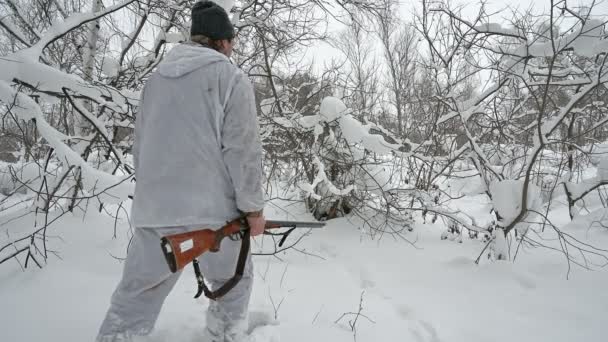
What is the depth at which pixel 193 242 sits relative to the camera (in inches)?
52.7

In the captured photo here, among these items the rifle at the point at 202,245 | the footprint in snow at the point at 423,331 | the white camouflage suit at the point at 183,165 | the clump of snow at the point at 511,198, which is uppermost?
the white camouflage suit at the point at 183,165

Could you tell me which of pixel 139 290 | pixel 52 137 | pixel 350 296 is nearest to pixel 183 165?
pixel 139 290

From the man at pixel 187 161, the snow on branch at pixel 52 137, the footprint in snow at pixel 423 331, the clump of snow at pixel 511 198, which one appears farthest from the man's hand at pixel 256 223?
the clump of snow at pixel 511 198

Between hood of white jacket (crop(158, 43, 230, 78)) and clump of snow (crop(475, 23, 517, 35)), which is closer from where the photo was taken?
hood of white jacket (crop(158, 43, 230, 78))

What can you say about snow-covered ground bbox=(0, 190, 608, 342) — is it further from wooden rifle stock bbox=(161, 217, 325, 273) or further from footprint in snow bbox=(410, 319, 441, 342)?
wooden rifle stock bbox=(161, 217, 325, 273)

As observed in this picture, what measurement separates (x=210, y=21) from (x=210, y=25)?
2 centimetres

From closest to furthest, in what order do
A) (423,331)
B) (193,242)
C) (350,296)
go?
1. (193,242)
2. (423,331)
3. (350,296)

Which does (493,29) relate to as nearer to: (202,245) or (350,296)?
(350,296)

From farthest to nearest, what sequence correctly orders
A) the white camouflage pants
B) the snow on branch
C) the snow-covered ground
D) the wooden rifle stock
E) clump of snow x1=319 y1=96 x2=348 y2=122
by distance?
clump of snow x1=319 y1=96 x2=348 y2=122 → the snow-covered ground → the snow on branch → the white camouflage pants → the wooden rifle stock

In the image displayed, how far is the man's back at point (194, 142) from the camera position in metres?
1.35

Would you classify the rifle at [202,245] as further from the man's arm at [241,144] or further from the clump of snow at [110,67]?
the clump of snow at [110,67]

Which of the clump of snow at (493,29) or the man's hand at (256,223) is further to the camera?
the clump of snow at (493,29)

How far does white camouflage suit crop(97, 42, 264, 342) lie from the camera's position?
1.35 metres

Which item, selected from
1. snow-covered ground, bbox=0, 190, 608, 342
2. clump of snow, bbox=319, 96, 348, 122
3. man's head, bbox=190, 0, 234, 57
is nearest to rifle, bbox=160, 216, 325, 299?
snow-covered ground, bbox=0, 190, 608, 342
